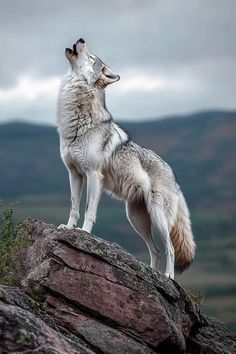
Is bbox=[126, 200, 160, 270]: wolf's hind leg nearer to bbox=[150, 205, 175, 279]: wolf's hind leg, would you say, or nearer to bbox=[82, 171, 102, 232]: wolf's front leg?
bbox=[150, 205, 175, 279]: wolf's hind leg

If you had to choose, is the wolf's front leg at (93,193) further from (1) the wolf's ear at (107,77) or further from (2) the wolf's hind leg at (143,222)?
(1) the wolf's ear at (107,77)

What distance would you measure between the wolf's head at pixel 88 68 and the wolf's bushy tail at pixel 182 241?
251cm

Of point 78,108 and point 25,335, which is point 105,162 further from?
point 25,335

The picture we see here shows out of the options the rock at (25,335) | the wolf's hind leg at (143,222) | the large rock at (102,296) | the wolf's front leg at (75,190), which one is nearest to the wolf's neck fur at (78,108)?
the wolf's front leg at (75,190)

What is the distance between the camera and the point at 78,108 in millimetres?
15359

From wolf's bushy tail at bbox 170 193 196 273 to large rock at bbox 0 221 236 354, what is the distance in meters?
2.32

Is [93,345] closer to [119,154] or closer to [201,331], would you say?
[201,331]

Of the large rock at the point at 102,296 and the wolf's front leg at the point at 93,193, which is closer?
the large rock at the point at 102,296

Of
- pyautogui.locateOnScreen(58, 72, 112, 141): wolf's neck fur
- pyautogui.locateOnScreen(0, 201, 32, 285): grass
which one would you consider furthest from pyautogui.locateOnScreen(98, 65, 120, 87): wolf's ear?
pyautogui.locateOnScreen(0, 201, 32, 285): grass

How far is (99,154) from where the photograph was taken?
14945 mm

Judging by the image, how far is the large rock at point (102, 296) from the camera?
12.6m

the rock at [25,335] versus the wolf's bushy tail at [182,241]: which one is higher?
the wolf's bushy tail at [182,241]

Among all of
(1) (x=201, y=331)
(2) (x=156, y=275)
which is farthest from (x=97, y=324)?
(1) (x=201, y=331)

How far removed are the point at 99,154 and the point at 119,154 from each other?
1.72ft
